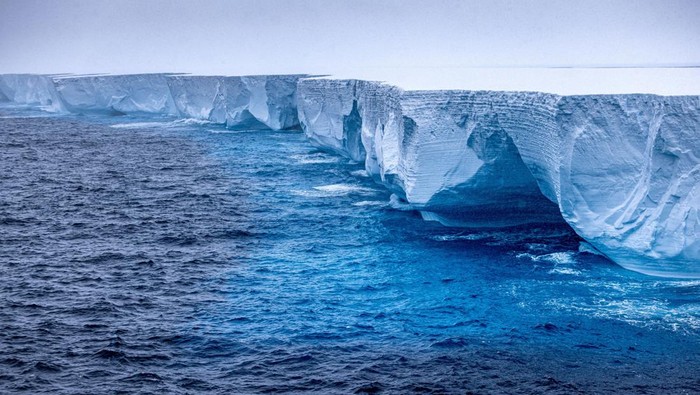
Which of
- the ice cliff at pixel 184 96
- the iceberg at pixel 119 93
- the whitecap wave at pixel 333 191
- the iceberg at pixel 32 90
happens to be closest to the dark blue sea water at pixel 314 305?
the whitecap wave at pixel 333 191

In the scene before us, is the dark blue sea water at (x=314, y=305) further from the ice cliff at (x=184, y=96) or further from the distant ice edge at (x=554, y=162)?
the ice cliff at (x=184, y=96)

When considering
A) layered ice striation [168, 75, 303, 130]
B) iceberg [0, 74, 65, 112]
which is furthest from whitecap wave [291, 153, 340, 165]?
iceberg [0, 74, 65, 112]

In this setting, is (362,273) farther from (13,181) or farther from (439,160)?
(13,181)

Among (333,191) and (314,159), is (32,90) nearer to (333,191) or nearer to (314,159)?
(314,159)

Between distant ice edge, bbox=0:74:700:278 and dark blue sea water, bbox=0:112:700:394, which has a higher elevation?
distant ice edge, bbox=0:74:700:278

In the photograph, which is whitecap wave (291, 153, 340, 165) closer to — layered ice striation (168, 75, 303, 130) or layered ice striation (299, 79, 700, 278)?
layered ice striation (168, 75, 303, 130)

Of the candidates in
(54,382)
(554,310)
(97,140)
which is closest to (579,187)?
(554,310)
